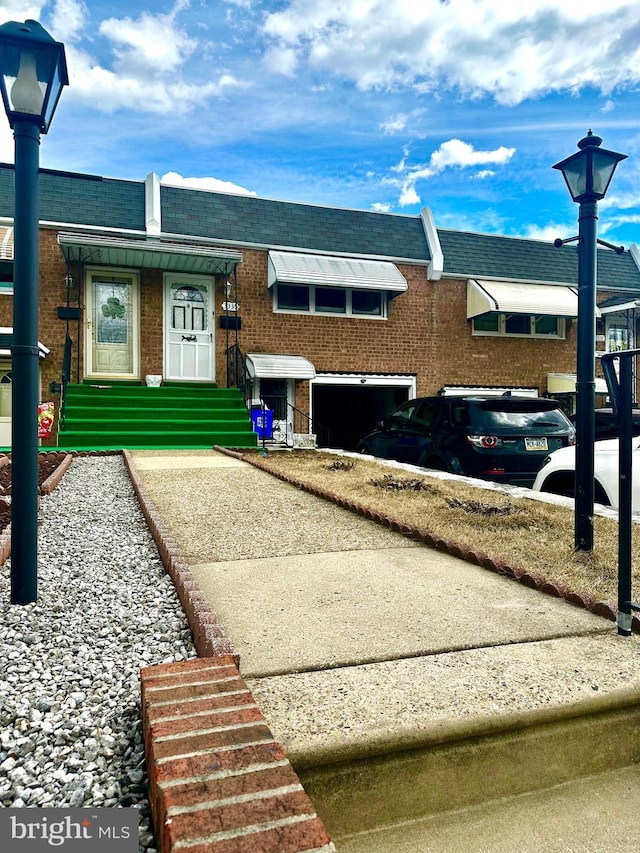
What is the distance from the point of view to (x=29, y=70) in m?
2.80

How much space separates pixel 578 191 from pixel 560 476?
358cm

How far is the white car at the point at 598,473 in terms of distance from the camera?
5.55 m

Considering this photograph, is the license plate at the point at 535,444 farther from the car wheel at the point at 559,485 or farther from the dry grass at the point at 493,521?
the dry grass at the point at 493,521

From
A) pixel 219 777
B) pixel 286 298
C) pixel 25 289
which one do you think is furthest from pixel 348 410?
pixel 219 777

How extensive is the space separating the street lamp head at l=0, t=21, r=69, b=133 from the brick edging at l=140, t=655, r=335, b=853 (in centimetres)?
278

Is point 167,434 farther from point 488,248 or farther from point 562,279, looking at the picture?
point 562,279

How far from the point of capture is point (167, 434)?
11.5m

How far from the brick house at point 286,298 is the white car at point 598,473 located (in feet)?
24.9

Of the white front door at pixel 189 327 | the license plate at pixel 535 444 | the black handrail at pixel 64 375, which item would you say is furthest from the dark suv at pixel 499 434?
the white front door at pixel 189 327

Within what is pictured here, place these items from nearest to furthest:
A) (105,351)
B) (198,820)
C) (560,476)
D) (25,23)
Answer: (198,820), (25,23), (560,476), (105,351)

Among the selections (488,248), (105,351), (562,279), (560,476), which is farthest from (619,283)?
(105,351)

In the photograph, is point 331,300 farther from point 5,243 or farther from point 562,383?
point 5,243

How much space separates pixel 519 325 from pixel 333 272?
21.6 feet

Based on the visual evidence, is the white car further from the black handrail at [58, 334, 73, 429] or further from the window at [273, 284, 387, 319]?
the window at [273, 284, 387, 319]
